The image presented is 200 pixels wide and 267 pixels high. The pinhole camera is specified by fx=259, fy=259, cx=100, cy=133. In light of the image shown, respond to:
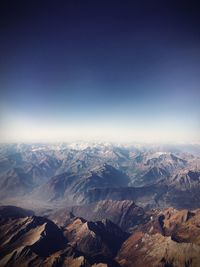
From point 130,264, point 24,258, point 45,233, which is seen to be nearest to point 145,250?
point 130,264

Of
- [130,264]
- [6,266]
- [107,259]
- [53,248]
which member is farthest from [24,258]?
[130,264]

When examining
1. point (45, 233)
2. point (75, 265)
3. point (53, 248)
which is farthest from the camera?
point (45, 233)

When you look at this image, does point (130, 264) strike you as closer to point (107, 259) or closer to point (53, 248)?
point (107, 259)

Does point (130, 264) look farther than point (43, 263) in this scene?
Yes

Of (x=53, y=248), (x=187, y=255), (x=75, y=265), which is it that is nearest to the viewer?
(x=75, y=265)

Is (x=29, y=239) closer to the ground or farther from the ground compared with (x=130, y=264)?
farther from the ground

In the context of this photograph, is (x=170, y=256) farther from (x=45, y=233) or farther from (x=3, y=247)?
(x=3, y=247)

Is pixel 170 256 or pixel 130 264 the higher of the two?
pixel 170 256

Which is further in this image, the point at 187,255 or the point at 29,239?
the point at 29,239

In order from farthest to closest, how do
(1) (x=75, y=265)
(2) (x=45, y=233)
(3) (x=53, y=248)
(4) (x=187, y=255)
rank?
(2) (x=45, y=233) → (3) (x=53, y=248) → (4) (x=187, y=255) → (1) (x=75, y=265)
